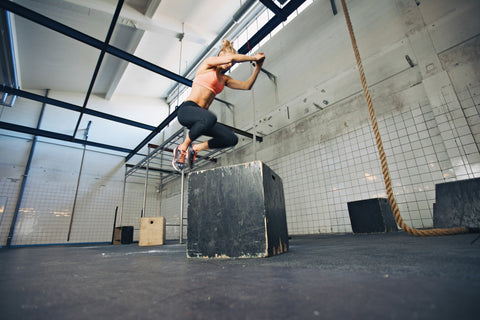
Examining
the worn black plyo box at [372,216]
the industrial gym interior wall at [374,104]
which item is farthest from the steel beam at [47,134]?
the worn black plyo box at [372,216]

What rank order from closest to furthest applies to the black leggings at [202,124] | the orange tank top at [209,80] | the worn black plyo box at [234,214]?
1. the worn black plyo box at [234,214]
2. the black leggings at [202,124]
3. the orange tank top at [209,80]

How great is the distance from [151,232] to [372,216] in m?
3.36

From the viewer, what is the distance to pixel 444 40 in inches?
105

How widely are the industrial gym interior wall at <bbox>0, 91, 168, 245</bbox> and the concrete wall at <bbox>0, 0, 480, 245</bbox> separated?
0.09 ft

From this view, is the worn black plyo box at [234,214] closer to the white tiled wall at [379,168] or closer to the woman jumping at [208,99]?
the woman jumping at [208,99]

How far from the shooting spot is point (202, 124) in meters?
1.61

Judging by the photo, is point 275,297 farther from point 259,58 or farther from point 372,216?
point 372,216

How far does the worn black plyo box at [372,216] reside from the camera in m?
2.66

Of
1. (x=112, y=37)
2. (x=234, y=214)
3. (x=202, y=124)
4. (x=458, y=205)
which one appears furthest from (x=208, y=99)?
(x=112, y=37)

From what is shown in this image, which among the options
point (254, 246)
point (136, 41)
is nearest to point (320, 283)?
point (254, 246)

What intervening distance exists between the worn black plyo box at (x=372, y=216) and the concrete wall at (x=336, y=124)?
→ 0.28 metres

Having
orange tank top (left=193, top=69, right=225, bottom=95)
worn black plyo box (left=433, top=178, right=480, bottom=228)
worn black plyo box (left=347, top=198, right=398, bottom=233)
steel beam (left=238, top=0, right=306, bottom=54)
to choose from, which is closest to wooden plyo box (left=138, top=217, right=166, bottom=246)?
orange tank top (left=193, top=69, right=225, bottom=95)

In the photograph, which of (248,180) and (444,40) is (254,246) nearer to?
(248,180)

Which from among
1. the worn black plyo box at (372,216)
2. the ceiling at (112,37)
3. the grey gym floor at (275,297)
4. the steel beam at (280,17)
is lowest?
the grey gym floor at (275,297)
